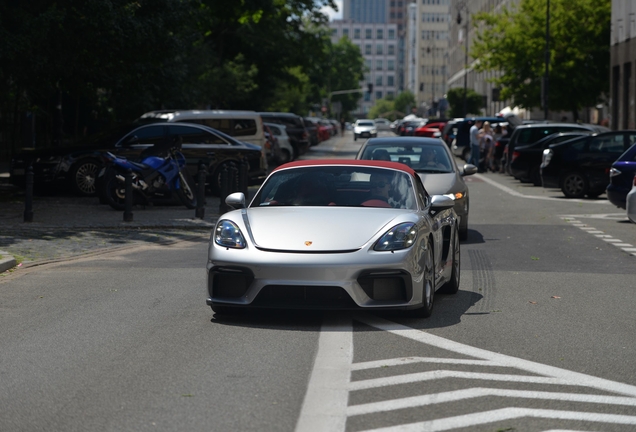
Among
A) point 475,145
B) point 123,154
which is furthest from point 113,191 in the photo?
point 475,145

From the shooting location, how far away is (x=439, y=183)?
1603 cm

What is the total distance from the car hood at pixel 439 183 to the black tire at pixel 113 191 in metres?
6.57

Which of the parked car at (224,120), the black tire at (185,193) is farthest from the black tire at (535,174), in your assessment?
the black tire at (185,193)

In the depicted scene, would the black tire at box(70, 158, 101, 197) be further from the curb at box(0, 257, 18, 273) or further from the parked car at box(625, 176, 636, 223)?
the parked car at box(625, 176, 636, 223)

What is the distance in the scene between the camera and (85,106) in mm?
45094

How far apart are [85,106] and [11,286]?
3461cm

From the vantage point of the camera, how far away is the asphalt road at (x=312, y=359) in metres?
5.88

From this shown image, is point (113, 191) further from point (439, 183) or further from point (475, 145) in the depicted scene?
point (475, 145)

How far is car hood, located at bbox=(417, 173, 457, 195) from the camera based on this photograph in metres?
15.8

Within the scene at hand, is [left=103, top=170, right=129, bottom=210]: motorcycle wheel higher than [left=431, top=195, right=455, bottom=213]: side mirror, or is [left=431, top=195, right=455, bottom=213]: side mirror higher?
[left=431, top=195, right=455, bottom=213]: side mirror

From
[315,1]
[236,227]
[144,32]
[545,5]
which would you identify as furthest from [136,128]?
[545,5]

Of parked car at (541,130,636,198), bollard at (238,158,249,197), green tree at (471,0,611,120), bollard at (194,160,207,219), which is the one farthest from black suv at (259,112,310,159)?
bollard at (194,160,207,219)

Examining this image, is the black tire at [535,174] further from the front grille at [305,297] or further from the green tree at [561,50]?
the green tree at [561,50]

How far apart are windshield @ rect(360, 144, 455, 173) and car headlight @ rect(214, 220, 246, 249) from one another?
7506 mm
